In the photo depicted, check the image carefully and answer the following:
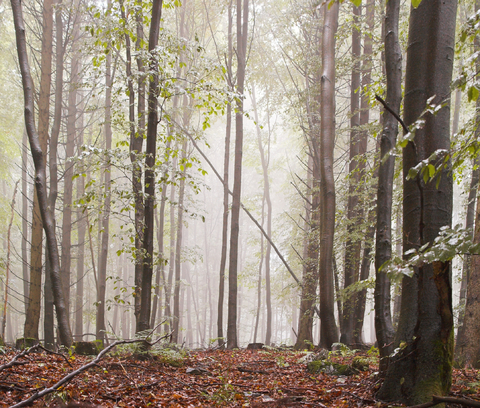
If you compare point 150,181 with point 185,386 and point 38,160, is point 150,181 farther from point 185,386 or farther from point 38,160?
point 185,386

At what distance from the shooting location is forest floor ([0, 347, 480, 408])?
3.30 metres

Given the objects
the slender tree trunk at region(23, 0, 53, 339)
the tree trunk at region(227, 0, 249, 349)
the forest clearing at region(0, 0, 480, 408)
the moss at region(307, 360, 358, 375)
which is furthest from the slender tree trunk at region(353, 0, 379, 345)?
the slender tree trunk at region(23, 0, 53, 339)

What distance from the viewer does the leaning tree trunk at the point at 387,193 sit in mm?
3973

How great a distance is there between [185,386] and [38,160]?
4.23m

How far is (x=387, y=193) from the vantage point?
4113 millimetres

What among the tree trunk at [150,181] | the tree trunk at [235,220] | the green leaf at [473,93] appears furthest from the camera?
the tree trunk at [235,220]

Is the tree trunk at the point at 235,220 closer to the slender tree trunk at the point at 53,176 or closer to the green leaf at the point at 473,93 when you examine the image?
the slender tree trunk at the point at 53,176

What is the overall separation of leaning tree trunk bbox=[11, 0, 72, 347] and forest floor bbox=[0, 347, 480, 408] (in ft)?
3.39

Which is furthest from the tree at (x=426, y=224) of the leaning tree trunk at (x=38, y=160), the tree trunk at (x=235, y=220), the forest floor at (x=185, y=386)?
the tree trunk at (x=235, y=220)

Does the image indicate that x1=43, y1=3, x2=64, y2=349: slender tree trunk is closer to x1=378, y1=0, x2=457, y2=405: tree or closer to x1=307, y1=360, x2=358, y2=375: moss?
x1=307, y1=360, x2=358, y2=375: moss

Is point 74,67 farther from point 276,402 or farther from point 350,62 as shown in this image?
point 276,402

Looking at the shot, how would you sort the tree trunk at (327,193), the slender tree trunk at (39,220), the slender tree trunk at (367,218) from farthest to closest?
the slender tree trunk at (39,220) → the slender tree trunk at (367,218) → the tree trunk at (327,193)

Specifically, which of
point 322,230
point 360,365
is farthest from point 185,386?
point 322,230

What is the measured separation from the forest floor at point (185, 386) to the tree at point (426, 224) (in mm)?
360
